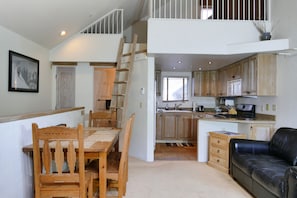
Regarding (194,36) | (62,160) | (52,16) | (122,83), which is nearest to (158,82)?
(122,83)

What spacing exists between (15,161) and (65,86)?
386 centimetres

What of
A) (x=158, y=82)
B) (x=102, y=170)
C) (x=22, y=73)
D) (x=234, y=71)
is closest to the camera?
(x=102, y=170)

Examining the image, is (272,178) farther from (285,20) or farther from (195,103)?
(195,103)

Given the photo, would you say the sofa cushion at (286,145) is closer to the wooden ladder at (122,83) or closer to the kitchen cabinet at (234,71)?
the kitchen cabinet at (234,71)

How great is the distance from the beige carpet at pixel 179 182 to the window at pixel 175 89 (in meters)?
3.05

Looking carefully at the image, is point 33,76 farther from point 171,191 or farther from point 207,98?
point 207,98

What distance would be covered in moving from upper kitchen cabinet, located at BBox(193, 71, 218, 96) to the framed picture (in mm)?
4255

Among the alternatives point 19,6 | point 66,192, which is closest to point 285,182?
point 66,192

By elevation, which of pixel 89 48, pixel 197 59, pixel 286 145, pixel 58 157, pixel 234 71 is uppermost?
pixel 89 48

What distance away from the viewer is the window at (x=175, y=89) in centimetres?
740

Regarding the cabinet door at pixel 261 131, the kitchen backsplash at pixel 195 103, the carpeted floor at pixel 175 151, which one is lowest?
the carpeted floor at pixel 175 151

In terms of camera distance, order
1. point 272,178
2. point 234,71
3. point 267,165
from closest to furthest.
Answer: point 272,178 → point 267,165 → point 234,71

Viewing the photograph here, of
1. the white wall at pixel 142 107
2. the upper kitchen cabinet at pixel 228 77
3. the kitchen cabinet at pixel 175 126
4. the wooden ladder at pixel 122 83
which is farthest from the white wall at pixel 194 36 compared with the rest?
the kitchen cabinet at pixel 175 126

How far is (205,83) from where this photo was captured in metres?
7.02
